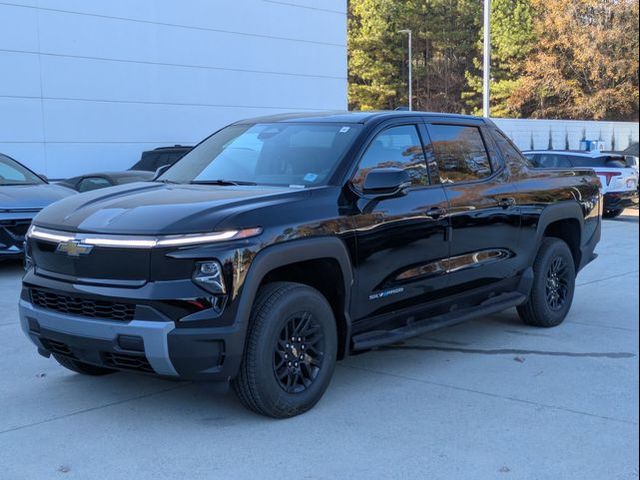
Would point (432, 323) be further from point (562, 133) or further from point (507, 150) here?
point (562, 133)

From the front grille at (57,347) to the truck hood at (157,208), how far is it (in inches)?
26.5

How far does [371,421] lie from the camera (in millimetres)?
4504

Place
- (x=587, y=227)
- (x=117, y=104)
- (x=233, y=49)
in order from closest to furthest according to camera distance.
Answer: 1. (x=587, y=227)
2. (x=117, y=104)
3. (x=233, y=49)

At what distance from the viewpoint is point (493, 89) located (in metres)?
42.9

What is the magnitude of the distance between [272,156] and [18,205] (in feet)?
17.3

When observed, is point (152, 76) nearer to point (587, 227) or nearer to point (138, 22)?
point (138, 22)

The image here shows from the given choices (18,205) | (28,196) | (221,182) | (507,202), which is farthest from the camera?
(28,196)

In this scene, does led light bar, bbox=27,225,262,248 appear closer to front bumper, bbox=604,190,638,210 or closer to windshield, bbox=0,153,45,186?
windshield, bbox=0,153,45,186

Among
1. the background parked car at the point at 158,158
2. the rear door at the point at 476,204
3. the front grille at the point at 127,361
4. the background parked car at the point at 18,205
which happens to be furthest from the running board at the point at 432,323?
the background parked car at the point at 158,158

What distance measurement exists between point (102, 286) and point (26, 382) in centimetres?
156

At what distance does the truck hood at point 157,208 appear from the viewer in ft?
13.5

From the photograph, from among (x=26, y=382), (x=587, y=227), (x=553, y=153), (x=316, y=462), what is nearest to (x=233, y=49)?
(x=553, y=153)

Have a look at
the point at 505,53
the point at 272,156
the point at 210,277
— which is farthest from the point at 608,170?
the point at 505,53

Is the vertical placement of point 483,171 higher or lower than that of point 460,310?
higher
